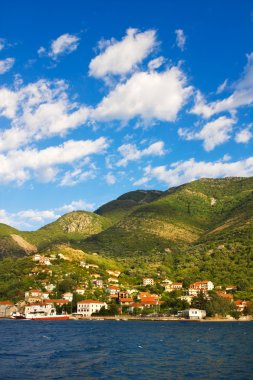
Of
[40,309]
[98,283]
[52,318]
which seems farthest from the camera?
[98,283]

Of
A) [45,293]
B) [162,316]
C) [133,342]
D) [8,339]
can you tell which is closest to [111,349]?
[133,342]

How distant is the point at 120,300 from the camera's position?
16112cm

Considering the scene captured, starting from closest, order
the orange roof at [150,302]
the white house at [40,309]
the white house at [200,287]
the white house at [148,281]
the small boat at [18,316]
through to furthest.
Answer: the small boat at [18,316] < the white house at [40,309] < the orange roof at [150,302] < the white house at [200,287] < the white house at [148,281]

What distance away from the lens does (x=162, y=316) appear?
143m

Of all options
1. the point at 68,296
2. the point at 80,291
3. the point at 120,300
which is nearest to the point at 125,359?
the point at 120,300

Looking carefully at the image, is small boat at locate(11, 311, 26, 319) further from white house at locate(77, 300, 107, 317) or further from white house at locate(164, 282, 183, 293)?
white house at locate(164, 282, 183, 293)

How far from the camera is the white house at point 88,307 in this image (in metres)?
154

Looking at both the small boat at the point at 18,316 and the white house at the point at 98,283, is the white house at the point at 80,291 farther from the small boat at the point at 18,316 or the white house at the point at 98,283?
the small boat at the point at 18,316

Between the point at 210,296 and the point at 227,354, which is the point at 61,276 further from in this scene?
the point at 227,354

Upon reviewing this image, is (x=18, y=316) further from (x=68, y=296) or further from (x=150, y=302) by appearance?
(x=150, y=302)

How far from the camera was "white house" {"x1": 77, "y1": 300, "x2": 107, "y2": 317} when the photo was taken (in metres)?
154

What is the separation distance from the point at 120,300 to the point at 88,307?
39.8ft

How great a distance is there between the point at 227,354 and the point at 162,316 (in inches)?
3522

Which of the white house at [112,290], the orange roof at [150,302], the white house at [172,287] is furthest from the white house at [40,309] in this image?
the white house at [172,287]
